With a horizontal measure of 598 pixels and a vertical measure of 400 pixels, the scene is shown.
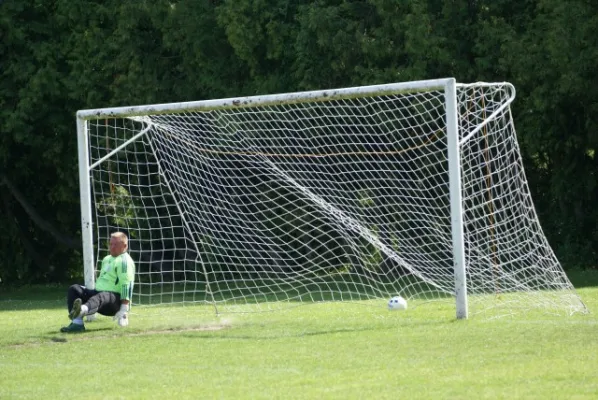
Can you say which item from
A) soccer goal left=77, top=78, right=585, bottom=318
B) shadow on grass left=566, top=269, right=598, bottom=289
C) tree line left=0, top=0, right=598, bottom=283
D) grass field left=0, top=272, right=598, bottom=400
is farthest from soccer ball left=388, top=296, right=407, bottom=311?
tree line left=0, top=0, right=598, bottom=283

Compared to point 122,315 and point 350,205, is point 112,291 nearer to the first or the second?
point 122,315

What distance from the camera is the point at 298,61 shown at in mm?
21344

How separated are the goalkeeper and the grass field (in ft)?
0.76

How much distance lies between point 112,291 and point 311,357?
359 centimetres

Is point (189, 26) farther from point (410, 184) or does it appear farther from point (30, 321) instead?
point (30, 321)

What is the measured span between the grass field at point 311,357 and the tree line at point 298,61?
836 cm

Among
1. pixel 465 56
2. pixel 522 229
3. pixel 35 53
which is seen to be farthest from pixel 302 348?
pixel 35 53

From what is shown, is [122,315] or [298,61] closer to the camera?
[122,315]

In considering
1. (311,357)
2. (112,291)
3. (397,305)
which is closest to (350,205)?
(397,305)

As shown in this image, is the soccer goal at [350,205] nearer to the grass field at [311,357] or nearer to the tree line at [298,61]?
the grass field at [311,357]

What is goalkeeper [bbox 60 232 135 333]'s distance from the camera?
11562mm

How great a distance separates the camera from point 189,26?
22.2 meters

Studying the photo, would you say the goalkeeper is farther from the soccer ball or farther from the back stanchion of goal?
the back stanchion of goal

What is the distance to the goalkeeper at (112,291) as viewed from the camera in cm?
1156
